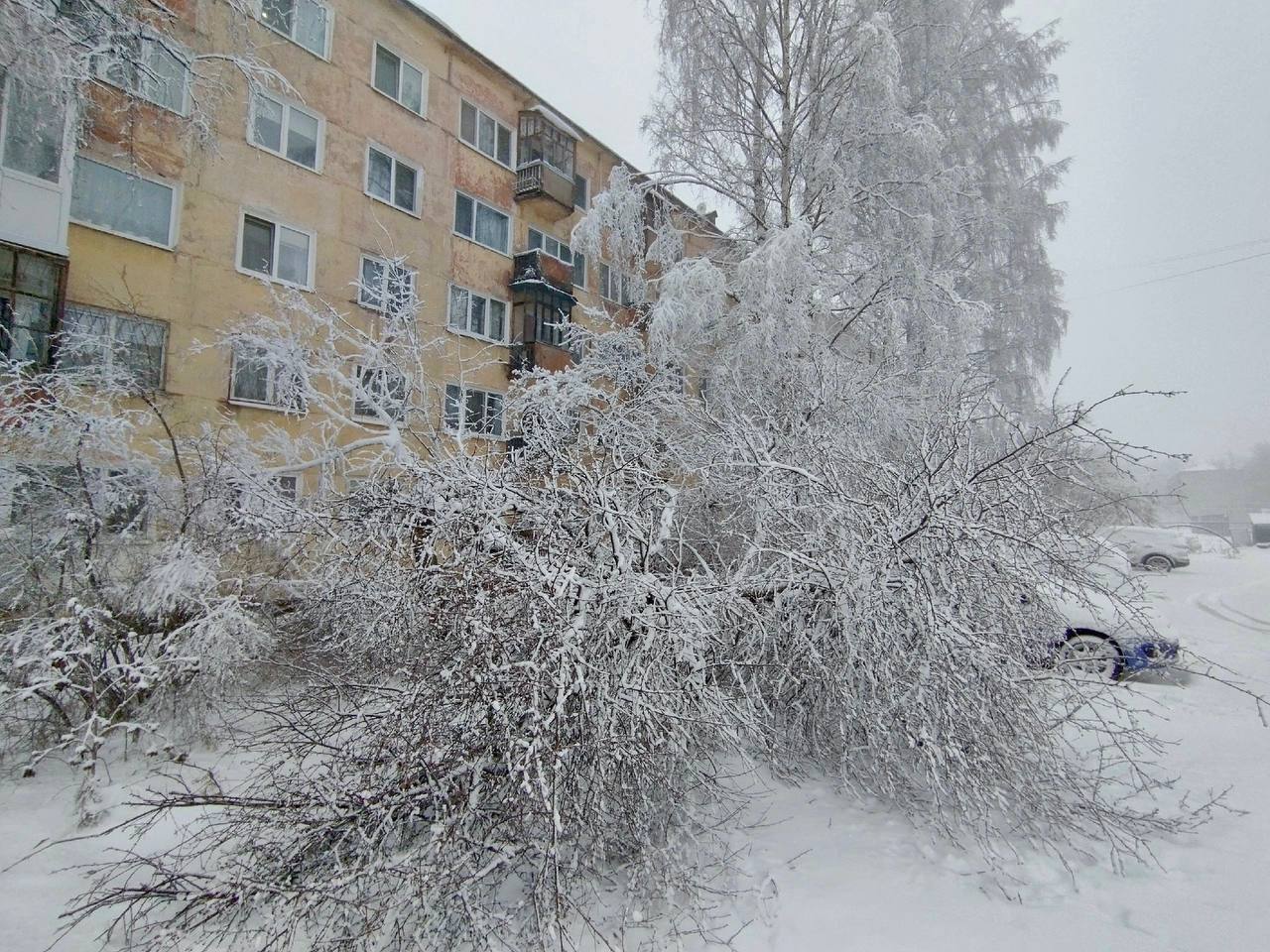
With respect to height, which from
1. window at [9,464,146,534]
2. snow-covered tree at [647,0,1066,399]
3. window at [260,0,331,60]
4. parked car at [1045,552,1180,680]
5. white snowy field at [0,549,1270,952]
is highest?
window at [260,0,331,60]

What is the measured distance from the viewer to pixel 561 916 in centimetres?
261

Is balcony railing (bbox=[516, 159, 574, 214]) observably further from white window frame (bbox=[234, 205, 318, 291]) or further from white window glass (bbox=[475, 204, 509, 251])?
white window frame (bbox=[234, 205, 318, 291])

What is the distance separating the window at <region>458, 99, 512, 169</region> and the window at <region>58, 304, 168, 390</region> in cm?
878

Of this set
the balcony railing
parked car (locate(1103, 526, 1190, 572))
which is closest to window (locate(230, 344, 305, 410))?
the balcony railing

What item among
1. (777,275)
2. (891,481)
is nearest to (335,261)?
(777,275)

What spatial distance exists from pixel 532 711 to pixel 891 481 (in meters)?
3.30

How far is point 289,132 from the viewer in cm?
1205

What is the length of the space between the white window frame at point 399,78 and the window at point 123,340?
7345mm

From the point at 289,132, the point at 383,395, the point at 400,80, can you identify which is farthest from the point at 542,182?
the point at 383,395

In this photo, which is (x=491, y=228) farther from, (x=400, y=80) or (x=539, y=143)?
(x=400, y=80)

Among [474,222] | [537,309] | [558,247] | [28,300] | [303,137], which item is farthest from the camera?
[558,247]

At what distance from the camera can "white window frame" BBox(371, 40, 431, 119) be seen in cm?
1347

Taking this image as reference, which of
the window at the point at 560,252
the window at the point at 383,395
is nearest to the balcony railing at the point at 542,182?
the window at the point at 560,252

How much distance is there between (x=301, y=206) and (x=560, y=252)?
737cm
